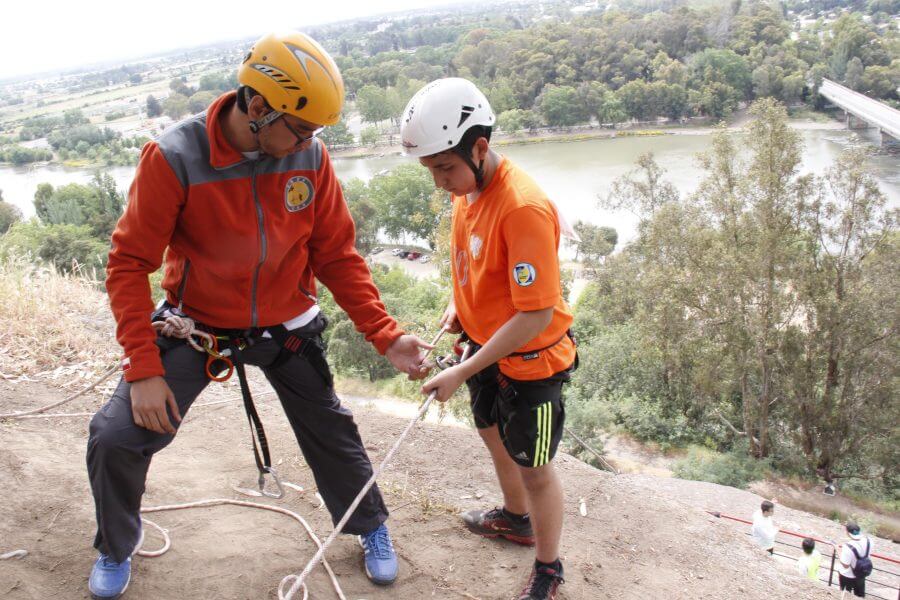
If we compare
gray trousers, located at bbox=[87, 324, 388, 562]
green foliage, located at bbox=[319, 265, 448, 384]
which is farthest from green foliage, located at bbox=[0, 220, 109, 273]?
gray trousers, located at bbox=[87, 324, 388, 562]

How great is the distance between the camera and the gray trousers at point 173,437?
2.45 meters

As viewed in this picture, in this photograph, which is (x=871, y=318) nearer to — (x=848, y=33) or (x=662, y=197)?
(x=662, y=197)

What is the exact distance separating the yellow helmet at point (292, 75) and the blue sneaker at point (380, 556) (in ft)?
6.29

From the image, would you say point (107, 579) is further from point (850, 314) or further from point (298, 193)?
point (850, 314)

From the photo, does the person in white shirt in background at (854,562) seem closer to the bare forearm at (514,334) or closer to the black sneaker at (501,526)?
the black sneaker at (501,526)

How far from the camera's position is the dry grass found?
5.17 m

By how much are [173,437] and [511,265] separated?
148cm

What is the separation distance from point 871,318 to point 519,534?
56.1ft

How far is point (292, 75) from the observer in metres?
2.35

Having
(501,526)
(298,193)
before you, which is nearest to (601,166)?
(501,526)

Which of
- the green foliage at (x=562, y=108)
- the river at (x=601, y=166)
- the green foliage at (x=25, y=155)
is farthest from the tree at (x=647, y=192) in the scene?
the green foliage at (x=25, y=155)

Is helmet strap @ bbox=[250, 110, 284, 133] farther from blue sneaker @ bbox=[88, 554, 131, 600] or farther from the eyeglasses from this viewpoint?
blue sneaker @ bbox=[88, 554, 131, 600]

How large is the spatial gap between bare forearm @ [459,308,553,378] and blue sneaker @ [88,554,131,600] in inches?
66.5

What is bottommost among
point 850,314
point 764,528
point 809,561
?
point 850,314
